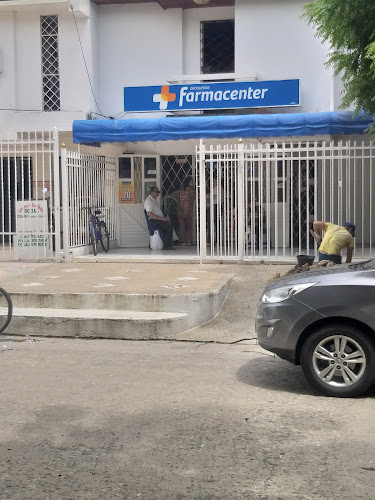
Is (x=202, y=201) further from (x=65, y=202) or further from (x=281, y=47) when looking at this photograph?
(x=281, y=47)

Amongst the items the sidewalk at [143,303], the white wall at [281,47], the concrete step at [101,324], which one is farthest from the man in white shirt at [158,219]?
the concrete step at [101,324]

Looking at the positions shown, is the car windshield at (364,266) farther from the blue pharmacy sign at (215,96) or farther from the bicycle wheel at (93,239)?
the blue pharmacy sign at (215,96)

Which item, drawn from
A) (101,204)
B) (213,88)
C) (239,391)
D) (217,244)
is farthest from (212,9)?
(239,391)

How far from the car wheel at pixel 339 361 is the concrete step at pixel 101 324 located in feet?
9.52

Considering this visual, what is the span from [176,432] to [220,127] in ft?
29.9

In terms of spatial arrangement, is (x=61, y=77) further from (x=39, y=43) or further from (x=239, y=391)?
(x=239, y=391)

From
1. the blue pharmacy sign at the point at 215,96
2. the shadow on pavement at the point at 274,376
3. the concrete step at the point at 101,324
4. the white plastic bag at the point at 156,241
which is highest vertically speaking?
the blue pharmacy sign at the point at 215,96

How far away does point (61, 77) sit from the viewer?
16.0 meters

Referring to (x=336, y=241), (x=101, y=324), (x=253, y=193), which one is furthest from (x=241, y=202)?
(x=101, y=324)

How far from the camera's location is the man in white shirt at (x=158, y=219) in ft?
49.1

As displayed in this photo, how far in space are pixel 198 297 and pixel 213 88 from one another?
24.4 ft

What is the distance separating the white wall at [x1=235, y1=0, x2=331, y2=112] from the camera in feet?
49.7

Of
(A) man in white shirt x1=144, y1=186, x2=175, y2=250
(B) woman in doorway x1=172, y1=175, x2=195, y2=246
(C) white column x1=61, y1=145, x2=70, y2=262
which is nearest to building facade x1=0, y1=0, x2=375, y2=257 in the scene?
(B) woman in doorway x1=172, y1=175, x2=195, y2=246

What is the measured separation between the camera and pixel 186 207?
1597 centimetres
